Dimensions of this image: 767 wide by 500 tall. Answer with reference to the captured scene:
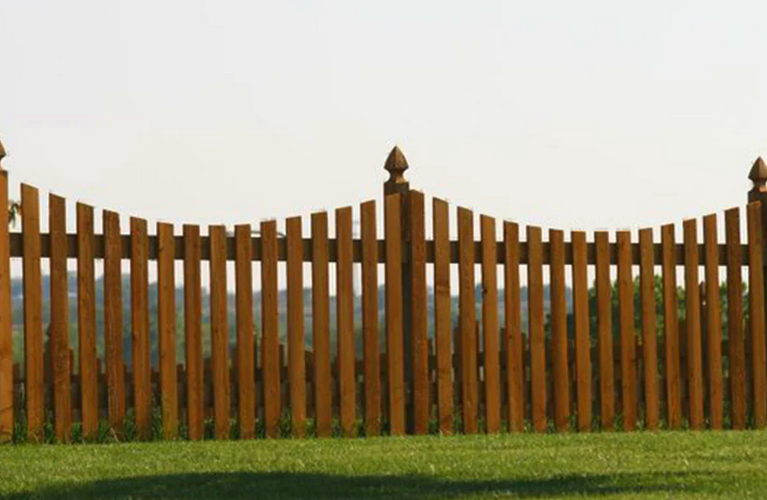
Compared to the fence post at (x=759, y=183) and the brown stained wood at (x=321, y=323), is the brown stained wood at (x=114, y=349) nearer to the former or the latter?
the brown stained wood at (x=321, y=323)

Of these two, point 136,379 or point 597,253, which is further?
point 597,253

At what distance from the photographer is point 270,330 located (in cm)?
1118

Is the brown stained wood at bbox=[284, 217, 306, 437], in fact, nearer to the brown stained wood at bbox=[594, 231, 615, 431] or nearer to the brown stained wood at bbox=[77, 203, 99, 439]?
the brown stained wood at bbox=[77, 203, 99, 439]

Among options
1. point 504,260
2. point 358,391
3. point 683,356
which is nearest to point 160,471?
point 358,391

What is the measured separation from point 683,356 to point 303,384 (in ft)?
10.6

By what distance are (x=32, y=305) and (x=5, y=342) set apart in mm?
331

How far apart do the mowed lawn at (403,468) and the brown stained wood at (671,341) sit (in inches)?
41.3

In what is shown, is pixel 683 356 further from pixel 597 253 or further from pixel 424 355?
pixel 424 355

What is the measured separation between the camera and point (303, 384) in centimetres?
1127

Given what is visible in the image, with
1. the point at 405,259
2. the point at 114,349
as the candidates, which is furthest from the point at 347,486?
the point at 405,259

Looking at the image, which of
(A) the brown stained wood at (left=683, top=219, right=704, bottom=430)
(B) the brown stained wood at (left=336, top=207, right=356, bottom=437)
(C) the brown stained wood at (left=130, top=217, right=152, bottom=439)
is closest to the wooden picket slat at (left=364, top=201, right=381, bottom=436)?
(B) the brown stained wood at (left=336, top=207, right=356, bottom=437)

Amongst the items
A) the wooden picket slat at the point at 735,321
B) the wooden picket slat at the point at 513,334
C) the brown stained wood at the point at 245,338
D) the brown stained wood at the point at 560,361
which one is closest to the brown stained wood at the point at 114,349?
the brown stained wood at the point at 245,338

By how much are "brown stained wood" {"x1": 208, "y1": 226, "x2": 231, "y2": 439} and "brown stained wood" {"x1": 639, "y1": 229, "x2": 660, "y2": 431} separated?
3360mm

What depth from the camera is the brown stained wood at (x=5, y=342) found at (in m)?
10.8
